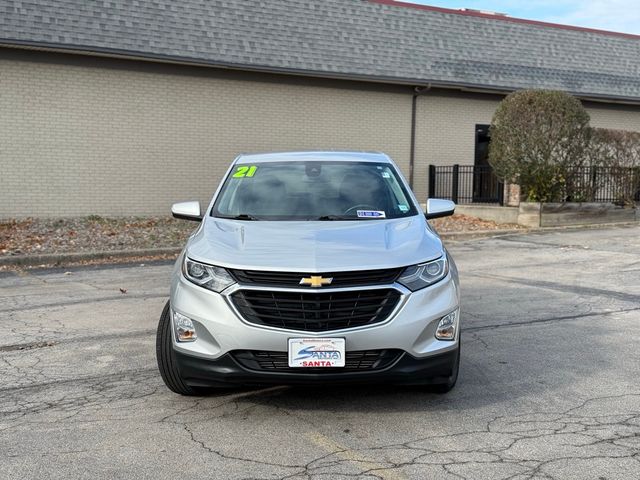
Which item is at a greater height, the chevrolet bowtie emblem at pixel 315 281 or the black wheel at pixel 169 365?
the chevrolet bowtie emblem at pixel 315 281

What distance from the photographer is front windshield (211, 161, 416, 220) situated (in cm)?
566

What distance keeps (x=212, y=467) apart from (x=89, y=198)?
1358cm

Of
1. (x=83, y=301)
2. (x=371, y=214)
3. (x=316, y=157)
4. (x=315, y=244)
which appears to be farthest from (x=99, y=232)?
(x=315, y=244)

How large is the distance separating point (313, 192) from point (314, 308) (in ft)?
5.58

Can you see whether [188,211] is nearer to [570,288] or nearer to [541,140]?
[570,288]

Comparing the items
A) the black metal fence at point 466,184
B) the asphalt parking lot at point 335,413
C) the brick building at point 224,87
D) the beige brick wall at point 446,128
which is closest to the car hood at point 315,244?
the asphalt parking lot at point 335,413

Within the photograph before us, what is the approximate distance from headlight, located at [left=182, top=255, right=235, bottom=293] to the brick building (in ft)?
40.0

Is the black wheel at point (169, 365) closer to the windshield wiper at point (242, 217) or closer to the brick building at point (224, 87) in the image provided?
the windshield wiper at point (242, 217)

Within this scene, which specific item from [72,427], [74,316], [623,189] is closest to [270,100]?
[623,189]

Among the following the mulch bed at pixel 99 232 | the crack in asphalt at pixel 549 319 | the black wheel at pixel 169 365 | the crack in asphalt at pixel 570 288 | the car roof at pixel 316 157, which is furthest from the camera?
the mulch bed at pixel 99 232

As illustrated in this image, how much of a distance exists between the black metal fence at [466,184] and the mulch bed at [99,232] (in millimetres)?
1510

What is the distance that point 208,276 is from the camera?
4617 mm

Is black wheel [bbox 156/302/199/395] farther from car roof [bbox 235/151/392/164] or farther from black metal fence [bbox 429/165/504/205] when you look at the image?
black metal fence [bbox 429/165/504/205]

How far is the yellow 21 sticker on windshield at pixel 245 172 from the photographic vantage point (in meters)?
6.23
